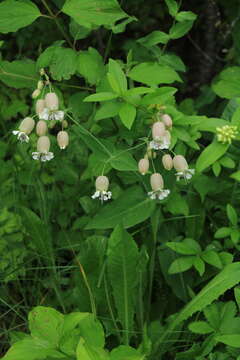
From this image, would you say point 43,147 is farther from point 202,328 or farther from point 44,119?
point 202,328

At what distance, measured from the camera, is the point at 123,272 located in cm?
213

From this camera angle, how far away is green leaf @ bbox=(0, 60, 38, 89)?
2.27 m

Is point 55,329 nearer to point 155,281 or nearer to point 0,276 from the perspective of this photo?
point 0,276

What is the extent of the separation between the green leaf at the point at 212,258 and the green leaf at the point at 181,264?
0.05 meters

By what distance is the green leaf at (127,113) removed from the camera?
Result: 1865 mm

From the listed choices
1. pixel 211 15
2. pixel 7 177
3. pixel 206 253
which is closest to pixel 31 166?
Answer: pixel 7 177

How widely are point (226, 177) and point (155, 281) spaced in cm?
61

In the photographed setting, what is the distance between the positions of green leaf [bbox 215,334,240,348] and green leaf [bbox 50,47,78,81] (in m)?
1.10

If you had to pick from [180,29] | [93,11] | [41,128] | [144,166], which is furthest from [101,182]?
[180,29]

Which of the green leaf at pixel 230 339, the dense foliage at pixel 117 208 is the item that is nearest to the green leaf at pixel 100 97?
the dense foliage at pixel 117 208

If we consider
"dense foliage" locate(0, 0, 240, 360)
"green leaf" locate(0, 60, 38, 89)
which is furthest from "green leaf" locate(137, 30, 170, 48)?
"green leaf" locate(0, 60, 38, 89)

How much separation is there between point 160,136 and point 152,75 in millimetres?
324

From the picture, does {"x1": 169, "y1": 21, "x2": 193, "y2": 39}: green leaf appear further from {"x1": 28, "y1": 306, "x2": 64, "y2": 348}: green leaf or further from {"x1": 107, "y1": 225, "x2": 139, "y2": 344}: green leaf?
{"x1": 28, "y1": 306, "x2": 64, "y2": 348}: green leaf

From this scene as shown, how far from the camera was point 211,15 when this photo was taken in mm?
3729
